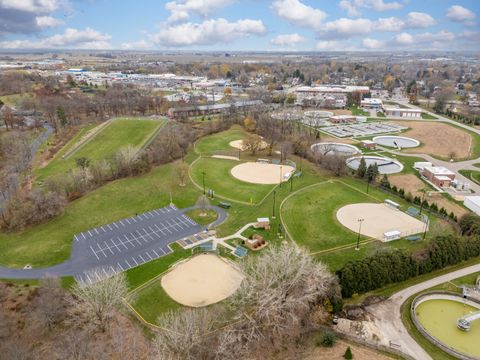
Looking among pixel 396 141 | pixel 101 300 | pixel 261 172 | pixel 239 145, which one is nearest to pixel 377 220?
pixel 261 172

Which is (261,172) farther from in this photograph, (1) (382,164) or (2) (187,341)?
(2) (187,341)

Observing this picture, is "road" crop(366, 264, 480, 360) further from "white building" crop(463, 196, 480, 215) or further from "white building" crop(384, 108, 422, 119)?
"white building" crop(384, 108, 422, 119)

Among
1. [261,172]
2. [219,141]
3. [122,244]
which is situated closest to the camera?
[122,244]

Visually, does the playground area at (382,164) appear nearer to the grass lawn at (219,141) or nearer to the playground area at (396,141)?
the playground area at (396,141)

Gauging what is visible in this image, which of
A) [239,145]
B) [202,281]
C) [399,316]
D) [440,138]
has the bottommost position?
[202,281]

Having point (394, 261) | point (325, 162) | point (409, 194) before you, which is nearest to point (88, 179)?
point (325, 162)

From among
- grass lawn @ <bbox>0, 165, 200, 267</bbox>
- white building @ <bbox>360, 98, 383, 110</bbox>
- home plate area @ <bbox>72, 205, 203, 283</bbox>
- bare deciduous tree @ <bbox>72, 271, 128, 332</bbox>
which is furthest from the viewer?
white building @ <bbox>360, 98, 383, 110</bbox>

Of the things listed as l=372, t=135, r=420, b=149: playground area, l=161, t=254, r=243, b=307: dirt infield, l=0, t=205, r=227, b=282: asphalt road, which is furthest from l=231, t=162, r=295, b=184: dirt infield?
l=372, t=135, r=420, b=149: playground area

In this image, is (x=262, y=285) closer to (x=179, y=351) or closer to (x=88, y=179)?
(x=179, y=351)
